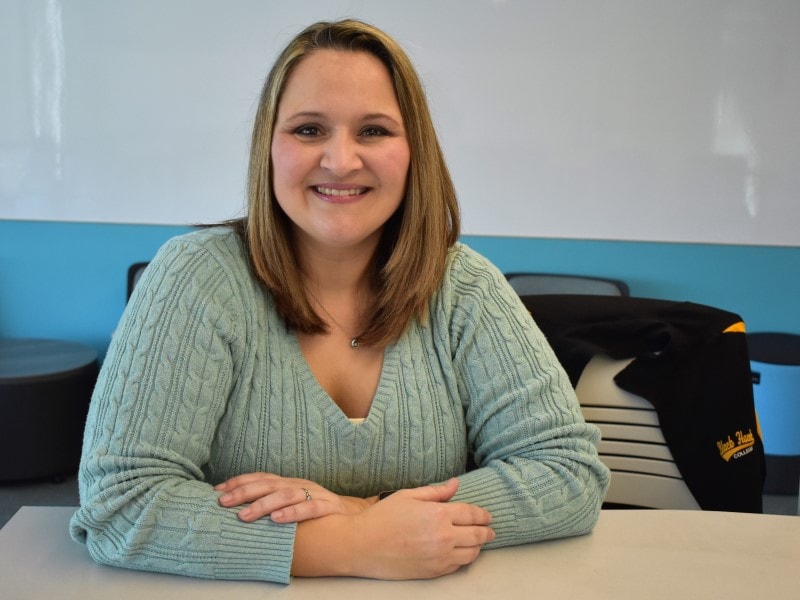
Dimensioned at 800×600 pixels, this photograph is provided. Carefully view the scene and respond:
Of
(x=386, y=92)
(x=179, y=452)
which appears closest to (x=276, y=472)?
(x=179, y=452)

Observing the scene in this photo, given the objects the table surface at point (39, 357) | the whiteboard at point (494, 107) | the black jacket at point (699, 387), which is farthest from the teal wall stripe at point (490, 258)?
the black jacket at point (699, 387)

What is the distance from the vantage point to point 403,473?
1508 millimetres

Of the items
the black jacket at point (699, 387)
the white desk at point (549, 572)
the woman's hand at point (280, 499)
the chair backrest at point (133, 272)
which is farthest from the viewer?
the chair backrest at point (133, 272)

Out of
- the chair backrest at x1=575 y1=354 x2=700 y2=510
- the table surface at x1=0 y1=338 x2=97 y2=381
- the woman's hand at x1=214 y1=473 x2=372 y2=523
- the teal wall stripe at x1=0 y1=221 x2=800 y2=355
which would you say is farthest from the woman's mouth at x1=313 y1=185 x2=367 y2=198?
the teal wall stripe at x1=0 y1=221 x2=800 y2=355

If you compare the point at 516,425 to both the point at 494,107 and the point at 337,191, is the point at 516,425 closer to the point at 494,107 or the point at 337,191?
the point at 337,191

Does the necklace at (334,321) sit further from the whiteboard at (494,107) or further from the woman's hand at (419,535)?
the whiteboard at (494,107)

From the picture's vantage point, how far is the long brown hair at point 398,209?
59.7 inches

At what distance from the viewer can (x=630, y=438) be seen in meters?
1.78

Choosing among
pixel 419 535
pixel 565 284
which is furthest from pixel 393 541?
pixel 565 284

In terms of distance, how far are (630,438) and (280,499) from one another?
0.81 metres

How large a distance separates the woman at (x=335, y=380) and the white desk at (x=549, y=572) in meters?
0.03

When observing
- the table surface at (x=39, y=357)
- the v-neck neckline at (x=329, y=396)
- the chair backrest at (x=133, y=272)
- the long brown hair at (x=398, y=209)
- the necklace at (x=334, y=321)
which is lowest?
the table surface at (x=39, y=357)

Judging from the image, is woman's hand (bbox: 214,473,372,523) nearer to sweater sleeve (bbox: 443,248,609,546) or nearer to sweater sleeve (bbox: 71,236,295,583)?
sweater sleeve (bbox: 71,236,295,583)

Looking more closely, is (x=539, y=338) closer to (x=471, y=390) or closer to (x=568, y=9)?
(x=471, y=390)
